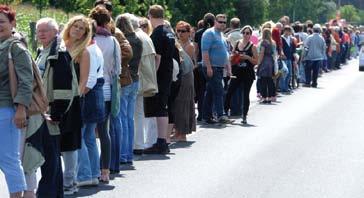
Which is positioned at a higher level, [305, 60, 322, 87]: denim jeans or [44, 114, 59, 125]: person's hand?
[44, 114, 59, 125]: person's hand

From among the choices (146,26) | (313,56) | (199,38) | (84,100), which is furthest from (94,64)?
(313,56)

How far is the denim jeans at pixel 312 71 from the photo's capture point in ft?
85.8

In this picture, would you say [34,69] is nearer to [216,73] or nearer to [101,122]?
[101,122]

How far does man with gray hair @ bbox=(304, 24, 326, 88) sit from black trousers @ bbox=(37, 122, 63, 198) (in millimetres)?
18404

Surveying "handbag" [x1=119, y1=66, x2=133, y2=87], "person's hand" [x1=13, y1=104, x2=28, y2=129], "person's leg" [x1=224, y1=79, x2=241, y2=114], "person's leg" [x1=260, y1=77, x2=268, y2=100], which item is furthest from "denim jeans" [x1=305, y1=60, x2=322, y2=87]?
"person's hand" [x1=13, y1=104, x2=28, y2=129]

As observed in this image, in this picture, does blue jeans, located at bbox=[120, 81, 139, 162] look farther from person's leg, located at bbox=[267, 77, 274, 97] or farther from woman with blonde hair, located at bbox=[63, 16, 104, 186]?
person's leg, located at bbox=[267, 77, 274, 97]

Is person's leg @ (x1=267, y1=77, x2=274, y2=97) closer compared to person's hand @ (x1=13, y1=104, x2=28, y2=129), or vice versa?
person's hand @ (x1=13, y1=104, x2=28, y2=129)

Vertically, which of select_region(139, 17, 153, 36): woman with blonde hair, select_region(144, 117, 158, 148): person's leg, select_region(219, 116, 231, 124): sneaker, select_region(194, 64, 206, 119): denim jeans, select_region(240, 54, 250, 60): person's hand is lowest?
select_region(219, 116, 231, 124): sneaker

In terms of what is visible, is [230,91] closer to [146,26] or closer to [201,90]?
[201,90]

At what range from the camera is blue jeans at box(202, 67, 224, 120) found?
49.4 ft

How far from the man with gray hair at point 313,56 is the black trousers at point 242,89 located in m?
9.55

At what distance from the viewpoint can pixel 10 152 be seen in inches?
290

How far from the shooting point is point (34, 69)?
7.47 meters

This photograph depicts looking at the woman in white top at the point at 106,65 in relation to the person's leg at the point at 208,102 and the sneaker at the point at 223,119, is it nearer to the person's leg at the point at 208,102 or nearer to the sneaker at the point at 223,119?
the person's leg at the point at 208,102
